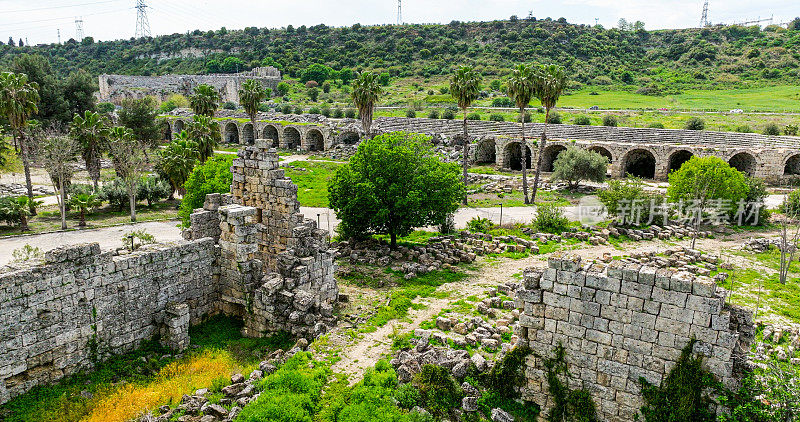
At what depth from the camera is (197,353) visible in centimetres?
1331

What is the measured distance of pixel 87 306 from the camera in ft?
39.0

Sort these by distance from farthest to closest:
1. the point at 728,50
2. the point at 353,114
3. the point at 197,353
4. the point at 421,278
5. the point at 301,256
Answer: the point at 728,50
the point at 353,114
the point at 421,278
the point at 301,256
the point at 197,353

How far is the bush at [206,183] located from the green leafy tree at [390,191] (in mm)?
5846

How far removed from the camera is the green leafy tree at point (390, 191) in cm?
2212

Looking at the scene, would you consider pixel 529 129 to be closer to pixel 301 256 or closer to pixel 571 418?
pixel 301 256

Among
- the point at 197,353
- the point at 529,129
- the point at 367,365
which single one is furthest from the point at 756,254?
the point at 529,129

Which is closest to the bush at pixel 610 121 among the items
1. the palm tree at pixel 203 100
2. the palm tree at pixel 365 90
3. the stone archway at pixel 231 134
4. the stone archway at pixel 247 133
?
the palm tree at pixel 365 90

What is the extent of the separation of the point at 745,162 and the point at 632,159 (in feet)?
31.6

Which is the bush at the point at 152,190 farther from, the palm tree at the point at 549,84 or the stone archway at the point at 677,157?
the stone archway at the point at 677,157

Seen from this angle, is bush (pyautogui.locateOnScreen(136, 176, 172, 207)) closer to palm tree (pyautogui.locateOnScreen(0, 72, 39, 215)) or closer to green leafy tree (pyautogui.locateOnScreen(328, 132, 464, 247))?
palm tree (pyautogui.locateOnScreen(0, 72, 39, 215))

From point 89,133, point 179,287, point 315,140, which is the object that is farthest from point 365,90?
point 315,140

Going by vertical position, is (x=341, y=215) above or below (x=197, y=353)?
above

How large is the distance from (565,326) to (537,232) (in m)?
17.6

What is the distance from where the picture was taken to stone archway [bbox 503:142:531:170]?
5390cm
